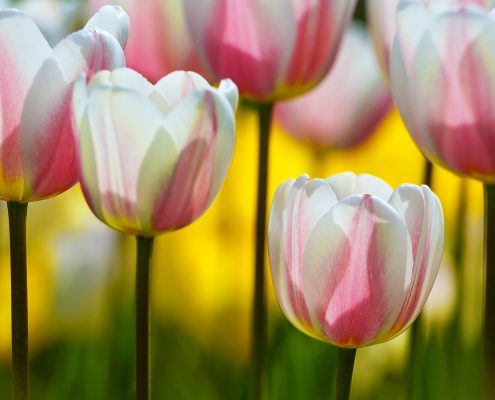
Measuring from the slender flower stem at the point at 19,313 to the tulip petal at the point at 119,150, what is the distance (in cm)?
4

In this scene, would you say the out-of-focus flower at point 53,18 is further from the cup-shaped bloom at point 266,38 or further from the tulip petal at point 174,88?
the tulip petal at point 174,88

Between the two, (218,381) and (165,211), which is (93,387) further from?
(165,211)

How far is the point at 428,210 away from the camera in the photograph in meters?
0.47

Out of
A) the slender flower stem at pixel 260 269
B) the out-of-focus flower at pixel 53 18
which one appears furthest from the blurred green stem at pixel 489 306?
the out-of-focus flower at pixel 53 18

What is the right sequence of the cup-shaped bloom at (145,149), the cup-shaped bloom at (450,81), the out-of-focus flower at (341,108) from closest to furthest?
the cup-shaped bloom at (145,149) → the cup-shaped bloom at (450,81) → the out-of-focus flower at (341,108)

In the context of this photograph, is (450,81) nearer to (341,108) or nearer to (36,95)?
(36,95)

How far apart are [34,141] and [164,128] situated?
0.06 metres

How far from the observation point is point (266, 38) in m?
0.64

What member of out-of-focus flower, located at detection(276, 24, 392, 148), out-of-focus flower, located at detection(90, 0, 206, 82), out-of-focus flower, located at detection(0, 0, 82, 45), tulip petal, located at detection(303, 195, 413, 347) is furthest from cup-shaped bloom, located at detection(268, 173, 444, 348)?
out-of-focus flower, located at detection(0, 0, 82, 45)

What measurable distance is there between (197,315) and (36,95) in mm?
627

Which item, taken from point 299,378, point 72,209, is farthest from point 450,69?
point 72,209

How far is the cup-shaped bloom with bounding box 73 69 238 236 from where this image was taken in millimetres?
445

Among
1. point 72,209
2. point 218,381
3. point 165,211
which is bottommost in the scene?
point 218,381

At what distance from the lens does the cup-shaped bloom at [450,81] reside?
0.55 m
